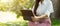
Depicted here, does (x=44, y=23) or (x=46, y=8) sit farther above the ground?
(x=46, y=8)

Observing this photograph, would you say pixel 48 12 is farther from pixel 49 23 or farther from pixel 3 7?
pixel 3 7

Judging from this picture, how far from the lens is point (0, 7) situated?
1227 mm

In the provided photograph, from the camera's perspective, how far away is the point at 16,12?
1222mm

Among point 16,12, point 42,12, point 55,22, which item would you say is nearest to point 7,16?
point 16,12

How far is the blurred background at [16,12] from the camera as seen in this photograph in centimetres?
120

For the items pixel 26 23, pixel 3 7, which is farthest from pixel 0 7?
pixel 26 23

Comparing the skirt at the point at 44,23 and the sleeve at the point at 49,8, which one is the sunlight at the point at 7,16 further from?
the sleeve at the point at 49,8

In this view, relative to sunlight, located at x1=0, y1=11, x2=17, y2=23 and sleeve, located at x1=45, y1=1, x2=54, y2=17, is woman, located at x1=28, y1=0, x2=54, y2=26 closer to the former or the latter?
sleeve, located at x1=45, y1=1, x2=54, y2=17

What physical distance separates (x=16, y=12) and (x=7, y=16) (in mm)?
80

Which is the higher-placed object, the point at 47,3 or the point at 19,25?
the point at 47,3

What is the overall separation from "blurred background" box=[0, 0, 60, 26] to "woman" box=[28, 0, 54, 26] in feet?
0.11

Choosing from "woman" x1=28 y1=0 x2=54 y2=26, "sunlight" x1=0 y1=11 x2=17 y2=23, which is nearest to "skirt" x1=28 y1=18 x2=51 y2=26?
"woman" x1=28 y1=0 x2=54 y2=26

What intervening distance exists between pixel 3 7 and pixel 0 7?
3 cm

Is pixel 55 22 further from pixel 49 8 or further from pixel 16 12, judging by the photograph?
pixel 16 12
